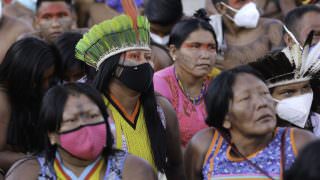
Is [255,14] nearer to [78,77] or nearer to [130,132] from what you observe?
[78,77]

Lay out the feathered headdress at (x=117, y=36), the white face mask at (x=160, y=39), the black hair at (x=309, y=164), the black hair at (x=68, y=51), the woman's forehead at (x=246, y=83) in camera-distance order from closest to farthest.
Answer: the black hair at (x=309, y=164), the woman's forehead at (x=246, y=83), the feathered headdress at (x=117, y=36), the black hair at (x=68, y=51), the white face mask at (x=160, y=39)

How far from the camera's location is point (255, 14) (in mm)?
7637

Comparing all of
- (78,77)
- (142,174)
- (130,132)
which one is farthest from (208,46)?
(142,174)

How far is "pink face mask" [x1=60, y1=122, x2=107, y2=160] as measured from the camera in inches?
177

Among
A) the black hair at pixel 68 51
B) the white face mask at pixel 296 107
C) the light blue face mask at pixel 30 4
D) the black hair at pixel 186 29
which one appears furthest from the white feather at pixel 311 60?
the light blue face mask at pixel 30 4

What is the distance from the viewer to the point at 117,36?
5375 millimetres

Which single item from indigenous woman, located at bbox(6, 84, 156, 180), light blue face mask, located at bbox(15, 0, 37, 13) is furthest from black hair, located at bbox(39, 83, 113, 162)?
Result: light blue face mask, located at bbox(15, 0, 37, 13)

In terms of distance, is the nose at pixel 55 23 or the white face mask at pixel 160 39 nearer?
the nose at pixel 55 23

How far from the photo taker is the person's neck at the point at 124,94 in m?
5.38

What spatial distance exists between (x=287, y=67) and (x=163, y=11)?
2.95 metres

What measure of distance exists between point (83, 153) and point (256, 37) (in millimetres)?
3467

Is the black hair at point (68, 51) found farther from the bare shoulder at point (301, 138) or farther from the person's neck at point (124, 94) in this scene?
the bare shoulder at point (301, 138)

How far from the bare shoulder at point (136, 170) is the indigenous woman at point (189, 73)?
151cm

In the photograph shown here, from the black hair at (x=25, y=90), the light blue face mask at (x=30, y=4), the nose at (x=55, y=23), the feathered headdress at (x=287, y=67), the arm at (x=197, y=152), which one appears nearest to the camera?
the arm at (x=197, y=152)
